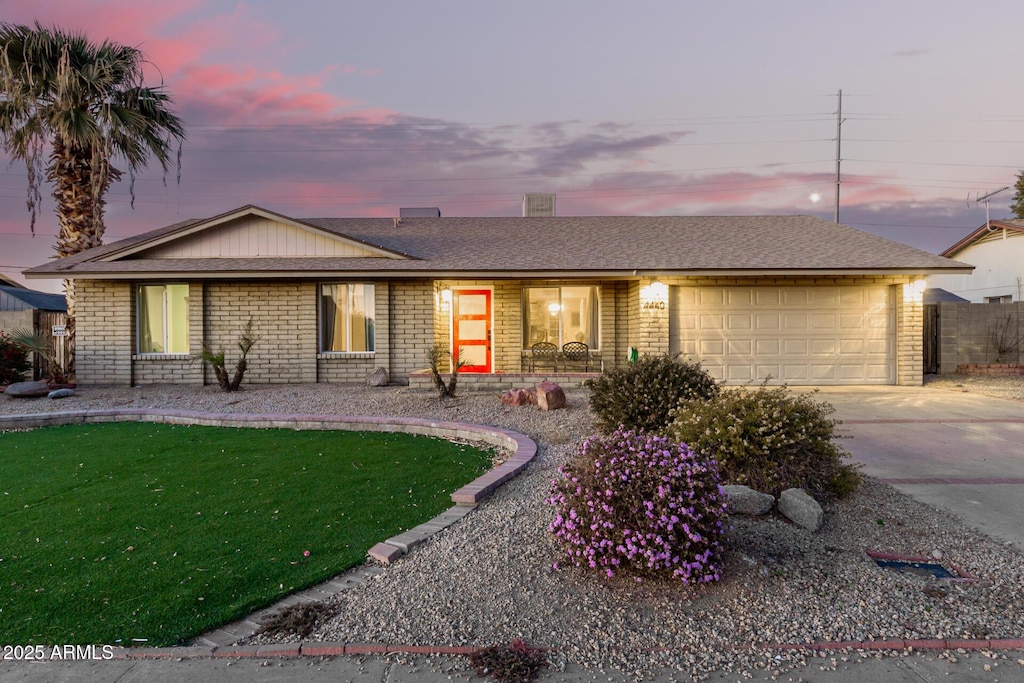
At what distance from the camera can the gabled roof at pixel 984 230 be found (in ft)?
66.6

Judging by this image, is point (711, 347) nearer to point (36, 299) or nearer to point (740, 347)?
point (740, 347)

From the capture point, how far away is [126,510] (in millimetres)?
4734

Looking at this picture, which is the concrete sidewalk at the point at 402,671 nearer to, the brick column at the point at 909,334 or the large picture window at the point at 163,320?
the large picture window at the point at 163,320

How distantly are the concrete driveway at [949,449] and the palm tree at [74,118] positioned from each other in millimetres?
15422

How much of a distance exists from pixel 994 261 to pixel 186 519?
26620 millimetres

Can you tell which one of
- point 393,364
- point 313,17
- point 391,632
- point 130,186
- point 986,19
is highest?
point 313,17

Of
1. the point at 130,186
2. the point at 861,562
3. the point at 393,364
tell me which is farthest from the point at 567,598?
the point at 130,186

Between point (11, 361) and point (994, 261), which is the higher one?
point (994, 261)

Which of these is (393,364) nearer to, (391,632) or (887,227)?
(391,632)

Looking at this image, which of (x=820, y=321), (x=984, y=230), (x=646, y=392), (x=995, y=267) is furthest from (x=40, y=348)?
(x=984, y=230)

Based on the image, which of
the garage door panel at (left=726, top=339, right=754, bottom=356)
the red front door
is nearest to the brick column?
the garage door panel at (left=726, top=339, right=754, bottom=356)

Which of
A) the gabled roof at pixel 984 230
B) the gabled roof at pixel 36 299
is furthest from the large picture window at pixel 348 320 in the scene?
the gabled roof at pixel 984 230

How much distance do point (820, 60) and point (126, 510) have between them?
51.5 ft

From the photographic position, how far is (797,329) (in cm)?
1316
